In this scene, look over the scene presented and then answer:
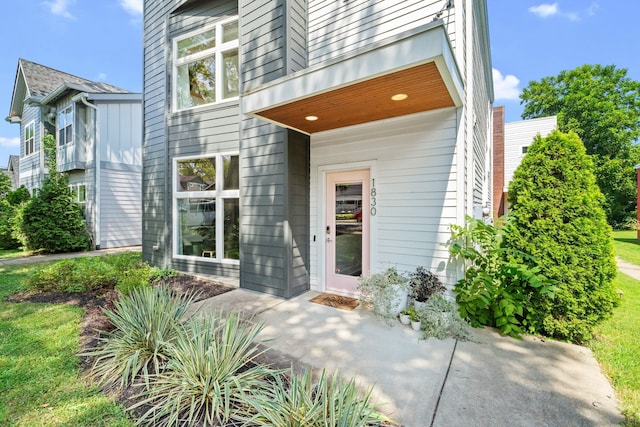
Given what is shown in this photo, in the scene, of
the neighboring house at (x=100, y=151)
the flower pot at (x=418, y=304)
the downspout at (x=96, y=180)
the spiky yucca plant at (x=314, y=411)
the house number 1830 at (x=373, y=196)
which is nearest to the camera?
the spiky yucca plant at (x=314, y=411)

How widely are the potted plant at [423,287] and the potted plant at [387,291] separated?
0.11 m

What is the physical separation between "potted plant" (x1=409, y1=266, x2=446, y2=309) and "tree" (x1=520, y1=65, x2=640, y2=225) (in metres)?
24.8

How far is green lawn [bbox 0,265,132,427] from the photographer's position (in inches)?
78.3

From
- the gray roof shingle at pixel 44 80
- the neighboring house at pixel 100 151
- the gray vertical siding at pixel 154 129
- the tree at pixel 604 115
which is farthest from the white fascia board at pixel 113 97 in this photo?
the tree at pixel 604 115

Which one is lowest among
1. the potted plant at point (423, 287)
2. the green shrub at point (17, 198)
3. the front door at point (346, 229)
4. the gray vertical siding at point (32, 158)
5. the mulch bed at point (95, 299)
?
the mulch bed at point (95, 299)

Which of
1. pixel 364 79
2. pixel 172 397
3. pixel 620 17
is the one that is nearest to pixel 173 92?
pixel 364 79

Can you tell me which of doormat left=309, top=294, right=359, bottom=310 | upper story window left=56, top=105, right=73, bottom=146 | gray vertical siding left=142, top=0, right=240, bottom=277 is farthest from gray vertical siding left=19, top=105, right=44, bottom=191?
doormat left=309, top=294, right=359, bottom=310

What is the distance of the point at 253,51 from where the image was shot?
4.93m

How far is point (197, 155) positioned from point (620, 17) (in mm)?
33983

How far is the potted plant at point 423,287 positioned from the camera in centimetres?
367

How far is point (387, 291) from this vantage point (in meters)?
3.75

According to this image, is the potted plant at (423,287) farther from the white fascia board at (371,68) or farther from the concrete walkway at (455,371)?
the white fascia board at (371,68)

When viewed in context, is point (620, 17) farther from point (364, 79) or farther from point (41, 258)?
point (41, 258)

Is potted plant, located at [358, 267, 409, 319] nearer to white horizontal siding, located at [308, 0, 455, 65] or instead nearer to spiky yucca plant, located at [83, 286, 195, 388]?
spiky yucca plant, located at [83, 286, 195, 388]
